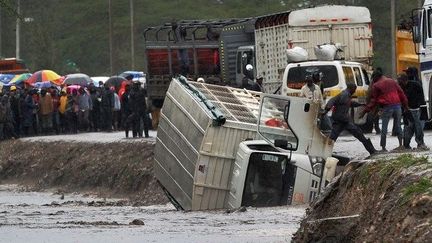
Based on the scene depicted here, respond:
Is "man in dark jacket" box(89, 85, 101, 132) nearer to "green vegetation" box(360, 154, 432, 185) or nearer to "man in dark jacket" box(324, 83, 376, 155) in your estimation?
"man in dark jacket" box(324, 83, 376, 155)

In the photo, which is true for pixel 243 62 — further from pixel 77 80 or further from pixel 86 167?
pixel 77 80

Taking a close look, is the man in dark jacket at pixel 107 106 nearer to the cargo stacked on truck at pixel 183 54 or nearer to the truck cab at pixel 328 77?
the cargo stacked on truck at pixel 183 54

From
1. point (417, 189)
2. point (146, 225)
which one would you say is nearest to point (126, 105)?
point (146, 225)

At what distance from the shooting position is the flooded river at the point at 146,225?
18516 mm

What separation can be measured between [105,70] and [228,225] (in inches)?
3191

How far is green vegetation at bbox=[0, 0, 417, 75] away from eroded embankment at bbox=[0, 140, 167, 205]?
45000 millimetres

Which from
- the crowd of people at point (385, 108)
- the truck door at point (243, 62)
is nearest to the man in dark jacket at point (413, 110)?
the crowd of people at point (385, 108)

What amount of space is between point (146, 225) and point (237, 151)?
4111mm

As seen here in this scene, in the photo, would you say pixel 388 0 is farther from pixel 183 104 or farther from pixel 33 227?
pixel 33 227

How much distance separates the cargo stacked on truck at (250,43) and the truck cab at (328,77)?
1752 millimetres

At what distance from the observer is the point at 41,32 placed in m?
89.9

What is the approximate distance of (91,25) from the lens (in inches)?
4168

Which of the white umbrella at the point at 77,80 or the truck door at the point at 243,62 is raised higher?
the truck door at the point at 243,62

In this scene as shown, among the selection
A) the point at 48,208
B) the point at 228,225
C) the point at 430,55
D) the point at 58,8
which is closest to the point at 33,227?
the point at 228,225
